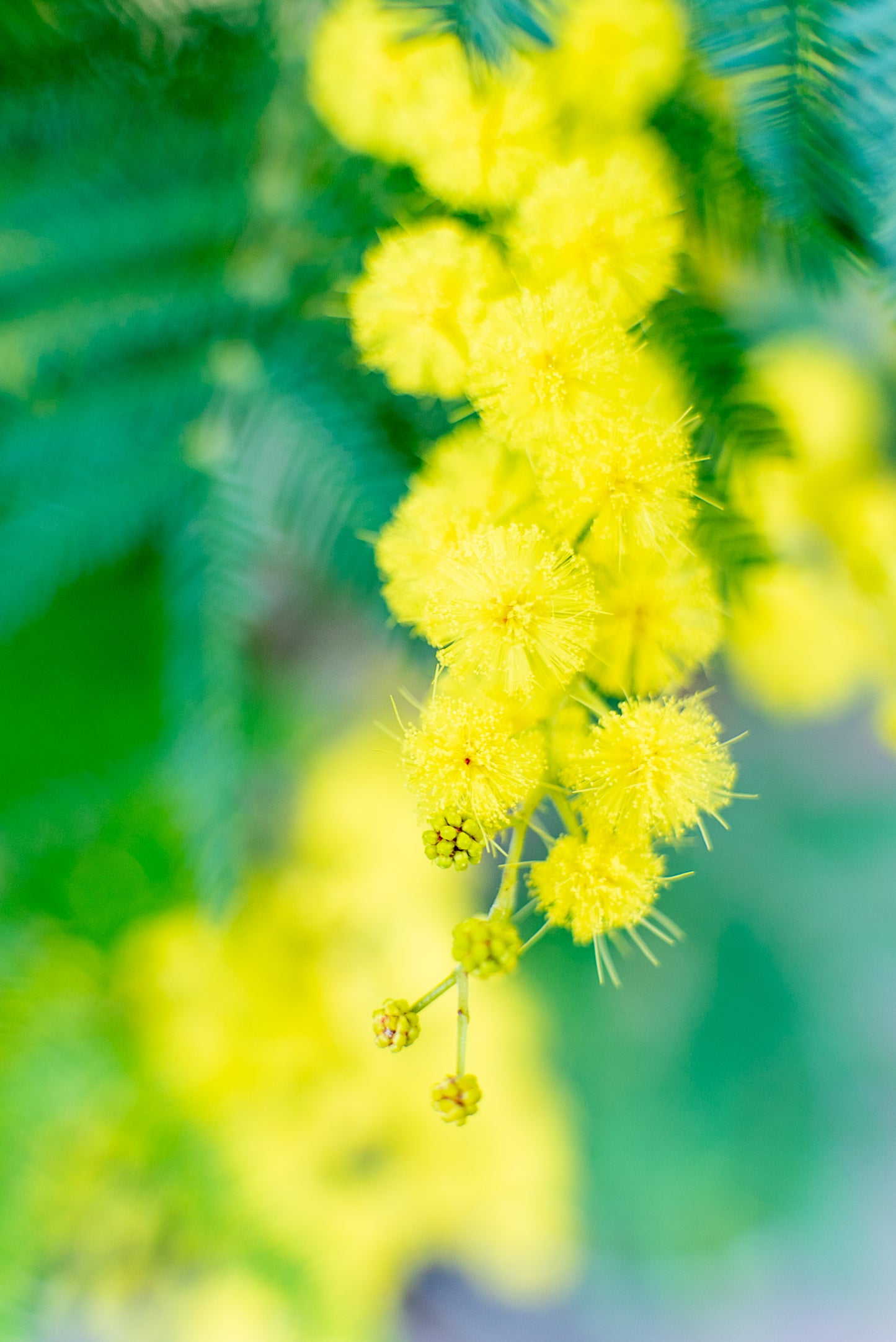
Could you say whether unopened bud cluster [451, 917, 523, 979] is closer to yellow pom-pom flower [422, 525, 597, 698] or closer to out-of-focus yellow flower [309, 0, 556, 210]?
yellow pom-pom flower [422, 525, 597, 698]

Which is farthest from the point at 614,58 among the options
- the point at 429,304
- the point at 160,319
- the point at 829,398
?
the point at 829,398

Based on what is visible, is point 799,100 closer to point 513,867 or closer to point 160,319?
point 513,867

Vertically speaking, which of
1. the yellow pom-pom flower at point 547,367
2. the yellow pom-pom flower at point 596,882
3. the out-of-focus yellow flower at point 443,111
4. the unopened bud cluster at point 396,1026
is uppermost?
the out-of-focus yellow flower at point 443,111

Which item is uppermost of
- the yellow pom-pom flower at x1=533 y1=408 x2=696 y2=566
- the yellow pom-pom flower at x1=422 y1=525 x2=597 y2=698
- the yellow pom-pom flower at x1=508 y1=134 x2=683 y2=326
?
the yellow pom-pom flower at x1=508 y1=134 x2=683 y2=326

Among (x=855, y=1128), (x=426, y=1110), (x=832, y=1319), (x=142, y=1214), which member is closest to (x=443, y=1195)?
(x=426, y=1110)

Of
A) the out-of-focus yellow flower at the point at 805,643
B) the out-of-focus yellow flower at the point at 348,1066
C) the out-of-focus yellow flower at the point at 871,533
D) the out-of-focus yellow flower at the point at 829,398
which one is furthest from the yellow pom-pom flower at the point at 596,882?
the out-of-focus yellow flower at the point at 348,1066

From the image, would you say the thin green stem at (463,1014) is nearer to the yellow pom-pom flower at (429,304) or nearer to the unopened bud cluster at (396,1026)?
the unopened bud cluster at (396,1026)

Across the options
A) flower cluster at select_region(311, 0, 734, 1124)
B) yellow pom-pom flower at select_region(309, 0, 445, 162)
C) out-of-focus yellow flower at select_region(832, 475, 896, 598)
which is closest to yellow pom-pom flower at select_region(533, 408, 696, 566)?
flower cluster at select_region(311, 0, 734, 1124)
